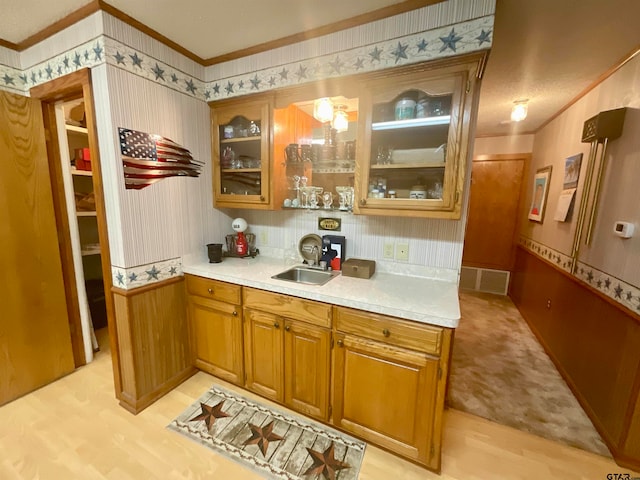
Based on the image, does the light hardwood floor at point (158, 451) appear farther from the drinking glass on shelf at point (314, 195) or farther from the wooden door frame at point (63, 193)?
the drinking glass on shelf at point (314, 195)

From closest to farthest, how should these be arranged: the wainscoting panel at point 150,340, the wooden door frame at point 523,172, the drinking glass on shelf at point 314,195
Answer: the wainscoting panel at point 150,340 → the drinking glass on shelf at point 314,195 → the wooden door frame at point 523,172

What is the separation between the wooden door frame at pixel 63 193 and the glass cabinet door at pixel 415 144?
1.53 meters

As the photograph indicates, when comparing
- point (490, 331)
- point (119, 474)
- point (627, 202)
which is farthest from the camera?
point (490, 331)

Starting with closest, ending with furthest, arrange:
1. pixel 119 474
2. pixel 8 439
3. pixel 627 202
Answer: pixel 119 474
pixel 8 439
pixel 627 202

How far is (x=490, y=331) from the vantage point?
119 inches

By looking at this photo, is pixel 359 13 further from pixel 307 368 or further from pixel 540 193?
pixel 540 193

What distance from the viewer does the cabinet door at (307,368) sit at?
1574 mm

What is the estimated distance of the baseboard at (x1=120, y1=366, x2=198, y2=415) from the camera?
1.75 m

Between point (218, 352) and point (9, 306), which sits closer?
point (9, 306)

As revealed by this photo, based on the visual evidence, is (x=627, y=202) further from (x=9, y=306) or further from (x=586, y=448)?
(x=9, y=306)

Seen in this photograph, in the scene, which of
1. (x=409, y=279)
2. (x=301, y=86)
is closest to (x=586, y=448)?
(x=409, y=279)

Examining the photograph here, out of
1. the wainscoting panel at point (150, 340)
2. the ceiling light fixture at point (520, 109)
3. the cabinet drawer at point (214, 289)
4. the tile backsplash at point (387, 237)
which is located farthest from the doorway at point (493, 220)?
the wainscoting panel at point (150, 340)

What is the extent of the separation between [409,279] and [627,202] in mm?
1420

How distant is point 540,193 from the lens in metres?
3.25
